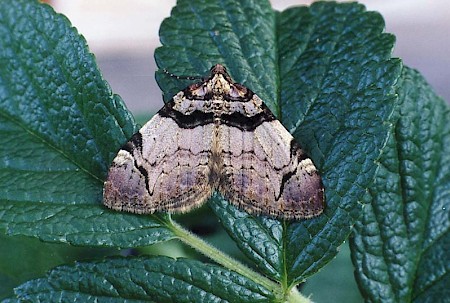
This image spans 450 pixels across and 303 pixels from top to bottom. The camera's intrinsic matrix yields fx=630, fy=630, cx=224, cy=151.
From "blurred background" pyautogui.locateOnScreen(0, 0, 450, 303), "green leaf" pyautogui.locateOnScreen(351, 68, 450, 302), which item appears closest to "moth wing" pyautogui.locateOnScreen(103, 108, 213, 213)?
"green leaf" pyautogui.locateOnScreen(351, 68, 450, 302)

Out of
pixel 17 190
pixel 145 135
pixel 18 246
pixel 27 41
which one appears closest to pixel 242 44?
pixel 145 135

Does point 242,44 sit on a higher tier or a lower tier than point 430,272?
higher

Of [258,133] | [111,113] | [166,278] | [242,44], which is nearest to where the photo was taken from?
[166,278]

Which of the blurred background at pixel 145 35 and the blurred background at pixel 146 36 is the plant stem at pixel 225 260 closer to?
the blurred background at pixel 146 36

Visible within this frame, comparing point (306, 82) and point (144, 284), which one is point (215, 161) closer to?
point (306, 82)

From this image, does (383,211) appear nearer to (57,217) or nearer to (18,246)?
(57,217)

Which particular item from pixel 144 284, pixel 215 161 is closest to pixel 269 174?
pixel 215 161

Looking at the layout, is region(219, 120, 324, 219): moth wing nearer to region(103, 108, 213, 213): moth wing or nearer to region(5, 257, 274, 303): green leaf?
region(103, 108, 213, 213): moth wing
